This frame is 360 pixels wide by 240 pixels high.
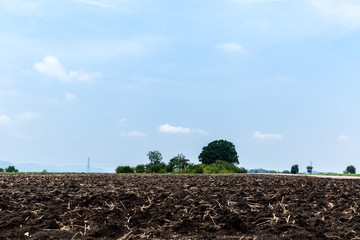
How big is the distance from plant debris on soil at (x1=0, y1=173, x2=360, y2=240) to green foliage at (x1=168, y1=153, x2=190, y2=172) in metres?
22.9

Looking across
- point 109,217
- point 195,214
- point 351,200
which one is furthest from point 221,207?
point 351,200

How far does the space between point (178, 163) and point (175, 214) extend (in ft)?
85.3

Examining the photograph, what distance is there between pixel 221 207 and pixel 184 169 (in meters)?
23.6

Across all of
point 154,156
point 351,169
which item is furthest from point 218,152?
point 351,169

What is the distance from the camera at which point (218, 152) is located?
48.2m

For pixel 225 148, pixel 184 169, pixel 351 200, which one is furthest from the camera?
pixel 225 148

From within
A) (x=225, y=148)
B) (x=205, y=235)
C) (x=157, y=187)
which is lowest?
(x=205, y=235)

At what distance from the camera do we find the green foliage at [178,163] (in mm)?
33312

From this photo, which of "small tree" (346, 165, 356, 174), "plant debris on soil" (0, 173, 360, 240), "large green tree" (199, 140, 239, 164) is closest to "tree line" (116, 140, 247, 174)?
"large green tree" (199, 140, 239, 164)

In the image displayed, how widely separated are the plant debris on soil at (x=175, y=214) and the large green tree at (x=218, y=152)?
37.8m

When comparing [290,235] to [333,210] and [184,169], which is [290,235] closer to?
[333,210]

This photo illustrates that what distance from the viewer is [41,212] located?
819 cm

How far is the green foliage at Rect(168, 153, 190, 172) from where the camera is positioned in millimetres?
33312

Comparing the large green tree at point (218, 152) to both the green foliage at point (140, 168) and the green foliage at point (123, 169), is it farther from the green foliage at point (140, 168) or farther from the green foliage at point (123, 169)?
the green foliage at point (123, 169)
